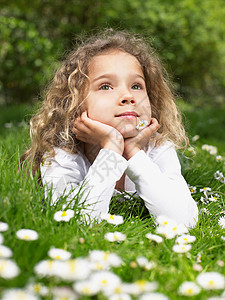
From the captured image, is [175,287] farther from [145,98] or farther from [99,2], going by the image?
[99,2]

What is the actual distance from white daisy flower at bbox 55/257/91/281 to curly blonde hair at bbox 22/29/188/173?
1.06 meters

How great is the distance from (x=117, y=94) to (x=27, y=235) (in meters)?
0.97

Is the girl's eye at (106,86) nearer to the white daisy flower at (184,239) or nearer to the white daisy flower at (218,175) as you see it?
the white daisy flower at (184,239)

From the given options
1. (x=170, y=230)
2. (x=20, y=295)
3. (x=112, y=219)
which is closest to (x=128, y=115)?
(x=112, y=219)

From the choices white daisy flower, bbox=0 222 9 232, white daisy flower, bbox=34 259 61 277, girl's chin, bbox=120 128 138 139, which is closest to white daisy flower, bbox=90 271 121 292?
white daisy flower, bbox=34 259 61 277

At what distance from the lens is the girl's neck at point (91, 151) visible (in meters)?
2.16

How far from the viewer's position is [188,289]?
1.05 meters

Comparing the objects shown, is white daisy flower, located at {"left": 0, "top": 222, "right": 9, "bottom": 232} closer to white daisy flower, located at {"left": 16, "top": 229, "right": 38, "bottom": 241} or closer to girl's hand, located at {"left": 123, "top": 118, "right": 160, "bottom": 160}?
white daisy flower, located at {"left": 16, "top": 229, "right": 38, "bottom": 241}

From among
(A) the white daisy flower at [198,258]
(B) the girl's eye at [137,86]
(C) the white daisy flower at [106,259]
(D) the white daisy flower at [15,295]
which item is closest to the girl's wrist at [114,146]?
(B) the girl's eye at [137,86]

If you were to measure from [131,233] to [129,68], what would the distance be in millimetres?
929

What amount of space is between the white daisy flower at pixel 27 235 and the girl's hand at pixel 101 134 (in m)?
0.73

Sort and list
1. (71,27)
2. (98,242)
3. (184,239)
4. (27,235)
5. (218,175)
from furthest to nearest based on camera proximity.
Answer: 1. (71,27)
2. (218,175)
3. (184,239)
4. (98,242)
5. (27,235)

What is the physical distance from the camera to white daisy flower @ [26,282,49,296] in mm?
972

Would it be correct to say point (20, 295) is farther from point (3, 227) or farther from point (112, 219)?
point (112, 219)
